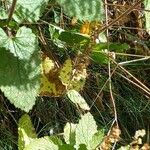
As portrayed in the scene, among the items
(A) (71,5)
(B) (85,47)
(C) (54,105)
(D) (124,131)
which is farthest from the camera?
(D) (124,131)

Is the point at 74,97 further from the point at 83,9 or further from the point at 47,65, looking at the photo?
the point at 83,9

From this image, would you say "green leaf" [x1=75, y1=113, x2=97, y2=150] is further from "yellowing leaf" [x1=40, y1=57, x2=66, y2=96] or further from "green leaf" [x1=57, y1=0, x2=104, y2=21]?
"green leaf" [x1=57, y1=0, x2=104, y2=21]

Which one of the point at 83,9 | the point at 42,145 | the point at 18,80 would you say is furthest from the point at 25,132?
the point at 83,9

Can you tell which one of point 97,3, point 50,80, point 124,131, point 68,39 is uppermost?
point 97,3

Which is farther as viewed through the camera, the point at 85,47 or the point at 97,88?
the point at 97,88

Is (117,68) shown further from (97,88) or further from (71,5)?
(71,5)

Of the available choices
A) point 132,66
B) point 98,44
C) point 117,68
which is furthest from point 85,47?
point 132,66

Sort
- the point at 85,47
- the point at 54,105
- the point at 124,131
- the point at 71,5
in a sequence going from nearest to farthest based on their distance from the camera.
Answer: the point at 71,5
the point at 85,47
the point at 54,105
the point at 124,131
